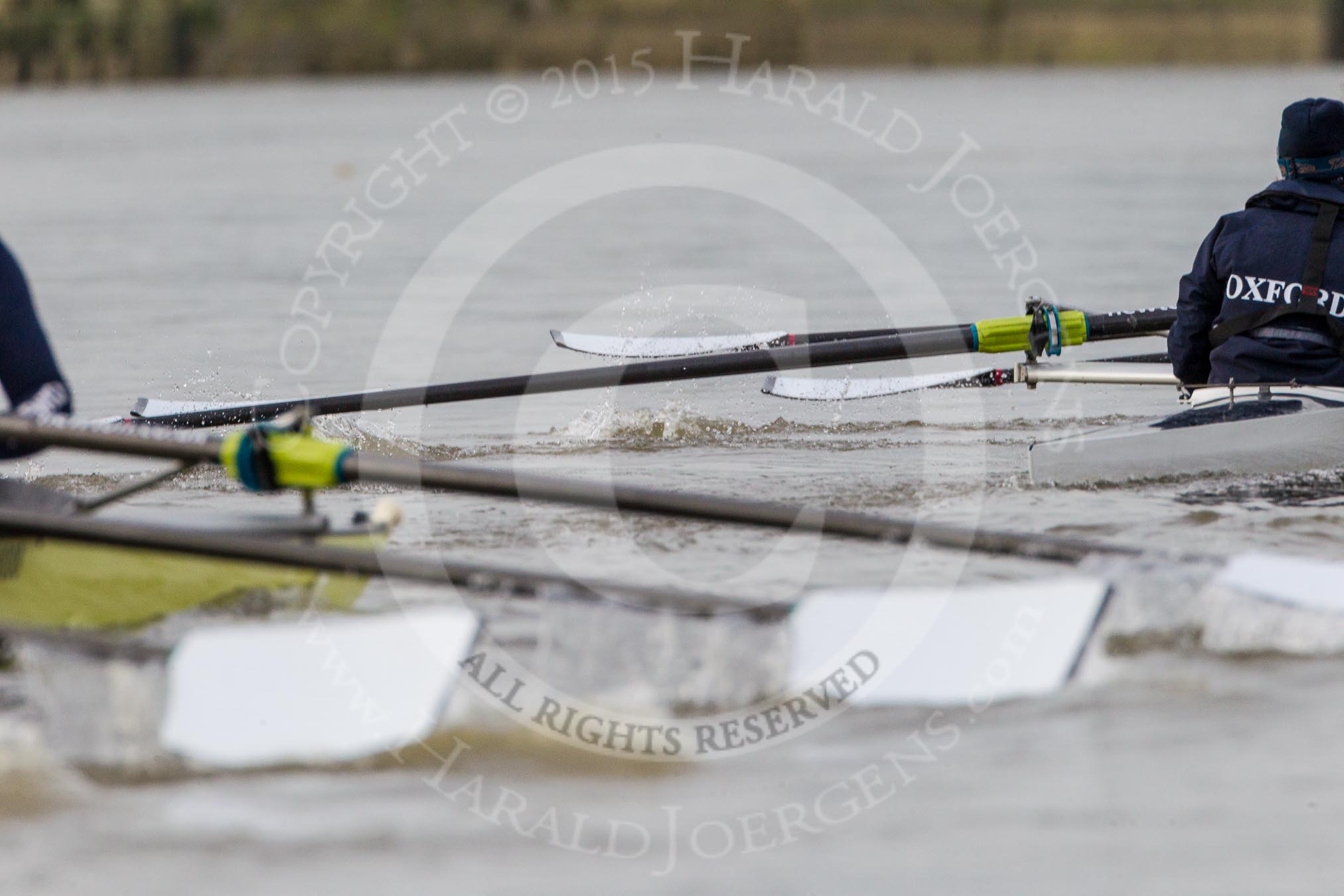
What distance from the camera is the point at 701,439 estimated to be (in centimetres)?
875

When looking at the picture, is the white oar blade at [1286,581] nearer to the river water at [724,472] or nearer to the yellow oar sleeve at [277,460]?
the river water at [724,472]

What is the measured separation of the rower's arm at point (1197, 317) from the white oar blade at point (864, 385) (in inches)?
49.3

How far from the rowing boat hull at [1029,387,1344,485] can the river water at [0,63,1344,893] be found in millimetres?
122

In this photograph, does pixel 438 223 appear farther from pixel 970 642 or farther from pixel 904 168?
pixel 970 642

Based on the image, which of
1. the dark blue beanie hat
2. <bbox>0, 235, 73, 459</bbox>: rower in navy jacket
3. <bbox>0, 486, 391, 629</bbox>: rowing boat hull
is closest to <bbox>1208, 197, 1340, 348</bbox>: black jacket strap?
the dark blue beanie hat

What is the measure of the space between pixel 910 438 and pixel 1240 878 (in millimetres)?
4919

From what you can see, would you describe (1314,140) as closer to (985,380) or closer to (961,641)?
(985,380)

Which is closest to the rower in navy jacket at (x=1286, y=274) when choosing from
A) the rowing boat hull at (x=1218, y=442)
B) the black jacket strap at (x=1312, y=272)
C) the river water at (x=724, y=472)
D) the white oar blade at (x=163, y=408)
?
the black jacket strap at (x=1312, y=272)

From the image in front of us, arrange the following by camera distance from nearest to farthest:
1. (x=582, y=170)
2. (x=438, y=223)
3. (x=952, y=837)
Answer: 1. (x=952, y=837)
2. (x=438, y=223)
3. (x=582, y=170)

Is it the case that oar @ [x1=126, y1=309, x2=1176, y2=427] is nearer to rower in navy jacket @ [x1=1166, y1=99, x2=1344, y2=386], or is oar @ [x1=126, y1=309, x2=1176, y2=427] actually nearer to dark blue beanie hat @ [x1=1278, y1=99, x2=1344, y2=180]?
rower in navy jacket @ [x1=1166, y1=99, x2=1344, y2=386]

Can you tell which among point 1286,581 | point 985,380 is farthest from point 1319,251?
point 1286,581

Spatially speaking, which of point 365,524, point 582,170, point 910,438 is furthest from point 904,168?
point 365,524

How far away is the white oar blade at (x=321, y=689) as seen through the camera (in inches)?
168

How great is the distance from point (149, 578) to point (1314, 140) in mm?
4829
